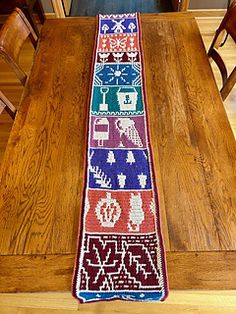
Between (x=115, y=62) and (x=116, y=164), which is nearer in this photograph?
(x=116, y=164)

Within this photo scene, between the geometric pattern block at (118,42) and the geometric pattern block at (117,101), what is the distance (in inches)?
11.1

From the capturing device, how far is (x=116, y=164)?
90 centimetres

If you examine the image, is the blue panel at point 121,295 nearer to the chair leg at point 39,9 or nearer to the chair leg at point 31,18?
the chair leg at point 31,18

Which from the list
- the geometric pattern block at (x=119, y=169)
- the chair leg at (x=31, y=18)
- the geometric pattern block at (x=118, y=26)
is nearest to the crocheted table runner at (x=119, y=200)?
the geometric pattern block at (x=119, y=169)

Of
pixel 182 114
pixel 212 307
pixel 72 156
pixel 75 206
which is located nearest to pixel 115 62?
pixel 182 114

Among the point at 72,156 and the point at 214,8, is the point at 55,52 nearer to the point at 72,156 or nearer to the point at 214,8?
the point at 72,156

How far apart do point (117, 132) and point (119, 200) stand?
0.28 meters

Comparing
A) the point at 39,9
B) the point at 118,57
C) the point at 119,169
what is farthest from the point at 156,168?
the point at 39,9

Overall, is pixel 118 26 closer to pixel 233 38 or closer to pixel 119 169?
pixel 233 38

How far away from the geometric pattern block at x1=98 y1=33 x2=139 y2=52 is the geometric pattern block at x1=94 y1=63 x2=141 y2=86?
0.40 ft

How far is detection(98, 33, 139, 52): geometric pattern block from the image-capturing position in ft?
4.23

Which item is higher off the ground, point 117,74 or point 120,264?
point 117,74

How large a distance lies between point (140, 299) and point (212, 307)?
0.73 meters

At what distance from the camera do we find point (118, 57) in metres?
1.26
